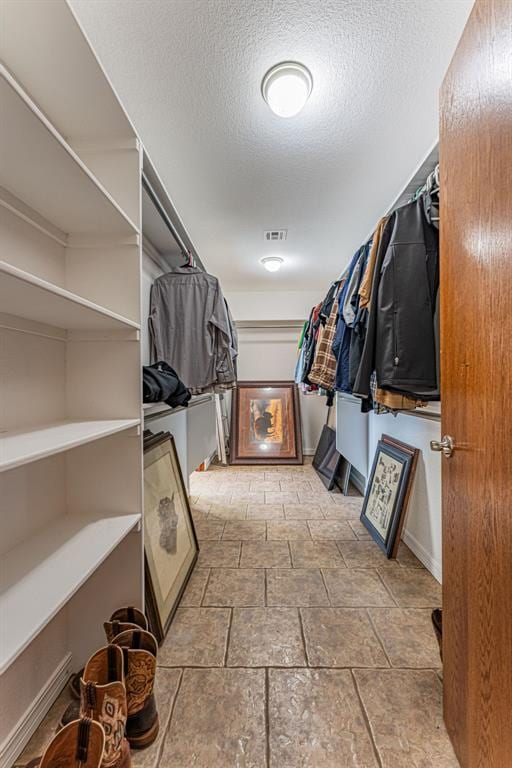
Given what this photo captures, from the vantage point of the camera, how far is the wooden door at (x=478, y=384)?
0.74 metres

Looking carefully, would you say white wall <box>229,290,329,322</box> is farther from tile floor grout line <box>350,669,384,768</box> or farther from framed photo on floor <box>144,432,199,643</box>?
tile floor grout line <box>350,669,384,768</box>

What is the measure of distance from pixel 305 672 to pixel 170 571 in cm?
77

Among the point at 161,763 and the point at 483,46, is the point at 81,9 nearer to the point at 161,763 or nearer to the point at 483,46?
the point at 483,46

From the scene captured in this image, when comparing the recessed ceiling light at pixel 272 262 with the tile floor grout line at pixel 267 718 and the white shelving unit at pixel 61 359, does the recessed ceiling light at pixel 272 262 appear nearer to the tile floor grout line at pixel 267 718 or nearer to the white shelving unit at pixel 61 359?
the white shelving unit at pixel 61 359

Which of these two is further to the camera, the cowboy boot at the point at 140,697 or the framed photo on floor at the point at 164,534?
the framed photo on floor at the point at 164,534

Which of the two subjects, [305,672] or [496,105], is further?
[305,672]

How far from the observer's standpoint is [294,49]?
4.58 feet

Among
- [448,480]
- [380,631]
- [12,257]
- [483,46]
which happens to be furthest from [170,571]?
[483,46]

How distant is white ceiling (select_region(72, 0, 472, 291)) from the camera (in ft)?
4.18

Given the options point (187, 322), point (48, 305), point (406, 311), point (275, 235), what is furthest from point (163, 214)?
point (275, 235)

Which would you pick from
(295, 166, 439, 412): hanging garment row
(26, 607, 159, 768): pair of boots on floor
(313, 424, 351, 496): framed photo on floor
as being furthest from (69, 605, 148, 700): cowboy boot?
(313, 424, 351, 496): framed photo on floor

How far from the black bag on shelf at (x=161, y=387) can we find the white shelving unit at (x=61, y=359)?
7.8 inches

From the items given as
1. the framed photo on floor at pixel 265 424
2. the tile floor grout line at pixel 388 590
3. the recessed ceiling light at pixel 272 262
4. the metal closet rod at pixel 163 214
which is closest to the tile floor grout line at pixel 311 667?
the tile floor grout line at pixel 388 590

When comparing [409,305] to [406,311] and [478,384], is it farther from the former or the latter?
[478,384]
